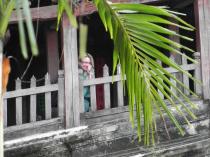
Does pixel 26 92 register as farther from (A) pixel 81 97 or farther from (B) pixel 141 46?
(B) pixel 141 46

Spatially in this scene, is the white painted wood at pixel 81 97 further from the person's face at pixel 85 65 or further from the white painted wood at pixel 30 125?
the person's face at pixel 85 65

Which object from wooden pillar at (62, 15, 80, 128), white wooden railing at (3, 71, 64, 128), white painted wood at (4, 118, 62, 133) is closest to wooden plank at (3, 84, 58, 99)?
white wooden railing at (3, 71, 64, 128)

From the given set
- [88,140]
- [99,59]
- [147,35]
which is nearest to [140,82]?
[147,35]

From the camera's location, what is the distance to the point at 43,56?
8688mm

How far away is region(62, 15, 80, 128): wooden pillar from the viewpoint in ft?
17.7

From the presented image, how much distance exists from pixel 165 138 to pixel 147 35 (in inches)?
131

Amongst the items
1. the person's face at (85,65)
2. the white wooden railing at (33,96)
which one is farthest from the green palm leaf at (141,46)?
the person's face at (85,65)

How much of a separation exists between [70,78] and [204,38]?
6.53 feet

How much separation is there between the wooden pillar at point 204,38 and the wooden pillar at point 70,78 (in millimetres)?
1785

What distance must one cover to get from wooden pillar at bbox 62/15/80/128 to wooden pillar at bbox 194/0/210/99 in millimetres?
1785

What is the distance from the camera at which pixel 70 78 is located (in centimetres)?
544

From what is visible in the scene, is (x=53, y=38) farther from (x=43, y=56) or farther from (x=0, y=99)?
(x=0, y=99)

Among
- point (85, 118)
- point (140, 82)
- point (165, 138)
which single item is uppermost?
point (140, 82)

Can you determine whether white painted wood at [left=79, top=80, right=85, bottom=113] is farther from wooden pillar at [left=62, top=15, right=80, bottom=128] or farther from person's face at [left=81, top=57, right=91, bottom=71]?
person's face at [left=81, top=57, right=91, bottom=71]
